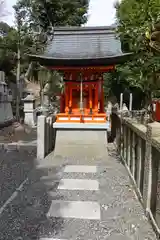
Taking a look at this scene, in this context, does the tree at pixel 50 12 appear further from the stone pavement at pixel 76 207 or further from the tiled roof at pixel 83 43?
the stone pavement at pixel 76 207

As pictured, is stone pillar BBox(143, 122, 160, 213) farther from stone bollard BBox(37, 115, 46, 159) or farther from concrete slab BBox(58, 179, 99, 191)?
stone bollard BBox(37, 115, 46, 159)

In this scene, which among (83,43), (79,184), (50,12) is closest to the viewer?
(79,184)

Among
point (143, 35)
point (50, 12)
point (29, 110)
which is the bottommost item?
point (29, 110)

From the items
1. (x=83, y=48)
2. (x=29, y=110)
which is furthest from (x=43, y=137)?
(x=29, y=110)

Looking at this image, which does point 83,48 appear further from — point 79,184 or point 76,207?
point 76,207

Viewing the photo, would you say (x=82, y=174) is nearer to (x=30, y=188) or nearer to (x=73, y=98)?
(x=30, y=188)

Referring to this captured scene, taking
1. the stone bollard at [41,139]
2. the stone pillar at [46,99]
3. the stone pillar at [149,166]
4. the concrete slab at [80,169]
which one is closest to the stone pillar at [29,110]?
the stone pillar at [46,99]

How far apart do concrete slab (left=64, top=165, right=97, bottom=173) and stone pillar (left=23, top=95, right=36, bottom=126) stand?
10.3 m

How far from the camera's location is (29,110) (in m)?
16.5

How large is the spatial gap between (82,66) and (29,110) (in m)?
9.20

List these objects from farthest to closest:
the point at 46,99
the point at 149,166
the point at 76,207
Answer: the point at 46,99 < the point at 76,207 < the point at 149,166

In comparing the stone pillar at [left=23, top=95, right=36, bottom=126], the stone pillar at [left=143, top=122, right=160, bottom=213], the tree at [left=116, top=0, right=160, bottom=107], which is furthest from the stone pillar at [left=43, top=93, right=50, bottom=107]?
the stone pillar at [left=143, top=122, right=160, bottom=213]

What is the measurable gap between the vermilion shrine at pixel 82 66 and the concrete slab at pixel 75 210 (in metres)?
4.44

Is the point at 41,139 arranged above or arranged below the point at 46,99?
below
